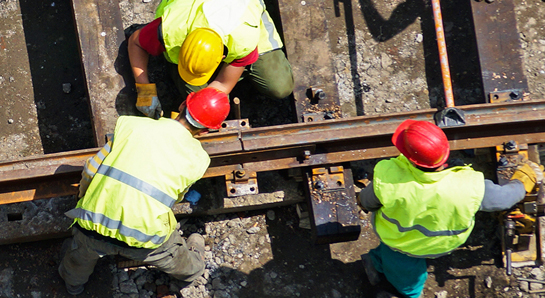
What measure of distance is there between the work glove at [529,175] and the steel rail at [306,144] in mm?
291

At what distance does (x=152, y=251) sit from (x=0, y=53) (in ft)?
8.47

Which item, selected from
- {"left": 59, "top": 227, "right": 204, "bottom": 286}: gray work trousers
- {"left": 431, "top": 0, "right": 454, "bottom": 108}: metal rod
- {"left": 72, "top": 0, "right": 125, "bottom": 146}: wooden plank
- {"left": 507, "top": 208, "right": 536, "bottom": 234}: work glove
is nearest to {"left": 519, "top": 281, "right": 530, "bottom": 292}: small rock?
{"left": 507, "top": 208, "right": 536, "bottom": 234}: work glove

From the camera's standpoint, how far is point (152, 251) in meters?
3.57

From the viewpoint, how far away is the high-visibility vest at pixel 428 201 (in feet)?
9.85

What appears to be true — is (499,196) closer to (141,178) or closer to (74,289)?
(141,178)

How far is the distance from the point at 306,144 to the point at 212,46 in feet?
3.34

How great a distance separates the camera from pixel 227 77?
A: 397 centimetres

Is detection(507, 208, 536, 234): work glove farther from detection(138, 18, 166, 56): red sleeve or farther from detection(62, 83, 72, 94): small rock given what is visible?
detection(62, 83, 72, 94): small rock

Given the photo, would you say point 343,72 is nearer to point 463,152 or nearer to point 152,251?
point 463,152

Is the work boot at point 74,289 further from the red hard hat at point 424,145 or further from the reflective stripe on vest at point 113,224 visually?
the red hard hat at point 424,145

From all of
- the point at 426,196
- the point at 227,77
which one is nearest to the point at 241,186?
the point at 227,77

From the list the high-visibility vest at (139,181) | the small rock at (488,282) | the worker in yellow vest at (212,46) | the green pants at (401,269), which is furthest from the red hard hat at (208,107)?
the small rock at (488,282)

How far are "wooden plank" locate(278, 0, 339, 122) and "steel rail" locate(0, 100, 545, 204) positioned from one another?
356 millimetres

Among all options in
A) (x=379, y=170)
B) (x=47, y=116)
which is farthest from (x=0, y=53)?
(x=379, y=170)
